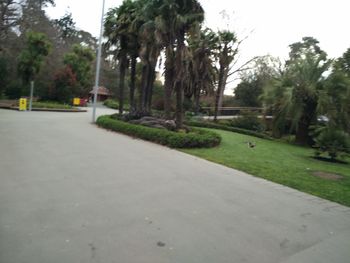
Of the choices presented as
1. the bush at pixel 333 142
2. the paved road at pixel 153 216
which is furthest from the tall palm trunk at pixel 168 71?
the paved road at pixel 153 216

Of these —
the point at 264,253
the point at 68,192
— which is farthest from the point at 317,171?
the point at 68,192

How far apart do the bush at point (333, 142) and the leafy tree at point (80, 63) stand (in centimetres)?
3055

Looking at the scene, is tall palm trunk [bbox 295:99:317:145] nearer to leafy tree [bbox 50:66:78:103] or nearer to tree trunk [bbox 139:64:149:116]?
tree trunk [bbox 139:64:149:116]

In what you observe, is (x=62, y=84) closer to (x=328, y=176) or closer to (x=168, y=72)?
(x=168, y=72)

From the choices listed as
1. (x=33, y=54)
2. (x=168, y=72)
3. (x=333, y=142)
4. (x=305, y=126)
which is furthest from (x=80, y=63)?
(x=333, y=142)

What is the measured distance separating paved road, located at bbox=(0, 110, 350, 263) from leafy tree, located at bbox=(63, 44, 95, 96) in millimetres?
31954

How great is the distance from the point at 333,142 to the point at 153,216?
10.2 metres

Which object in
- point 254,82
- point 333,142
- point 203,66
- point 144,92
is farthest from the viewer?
point 254,82

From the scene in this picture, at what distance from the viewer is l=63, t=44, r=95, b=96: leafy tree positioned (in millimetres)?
37781

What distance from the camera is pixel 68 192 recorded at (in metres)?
5.50

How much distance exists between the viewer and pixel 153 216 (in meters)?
4.64

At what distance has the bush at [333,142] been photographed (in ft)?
40.1

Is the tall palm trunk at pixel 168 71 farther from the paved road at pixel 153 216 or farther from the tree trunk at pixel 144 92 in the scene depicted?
the paved road at pixel 153 216

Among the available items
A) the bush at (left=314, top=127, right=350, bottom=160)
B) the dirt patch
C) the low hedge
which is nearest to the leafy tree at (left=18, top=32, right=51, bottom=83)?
the low hedge
